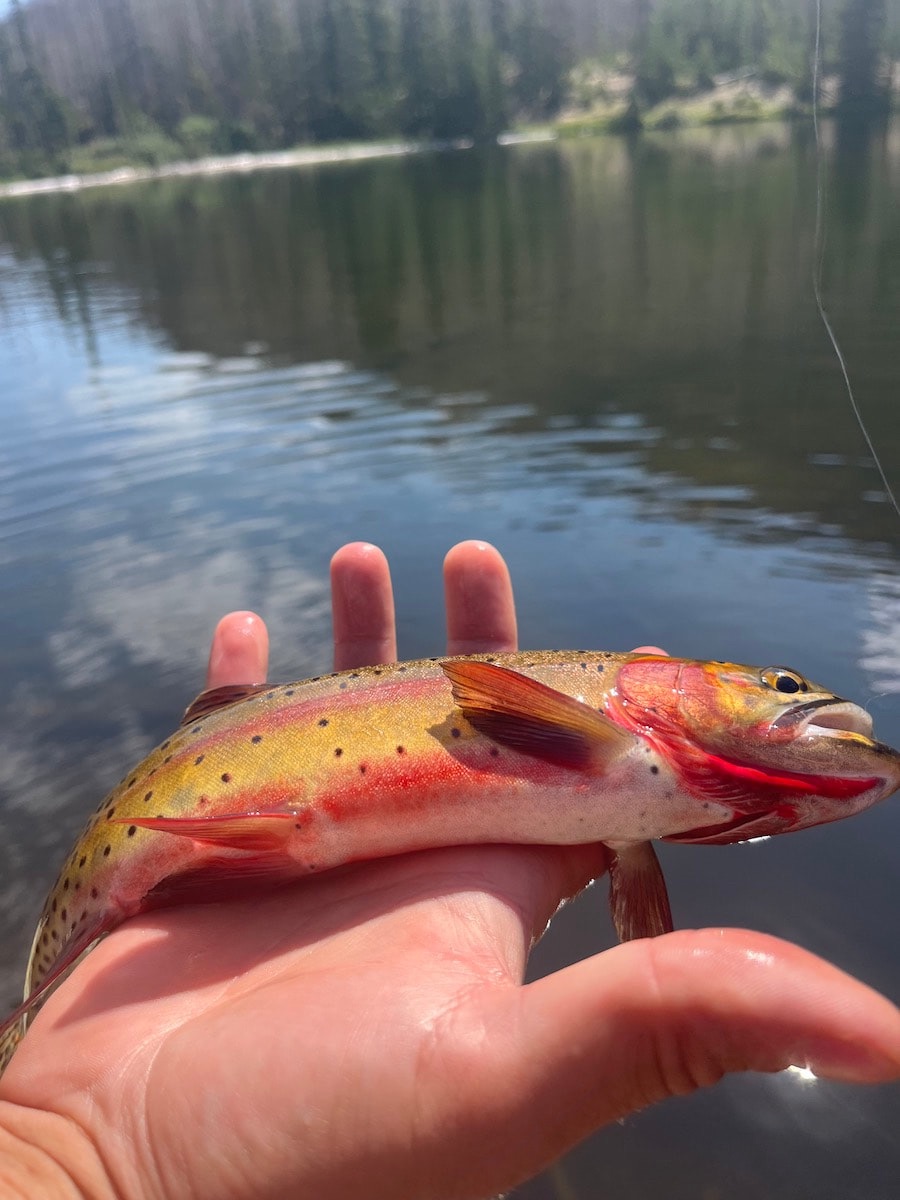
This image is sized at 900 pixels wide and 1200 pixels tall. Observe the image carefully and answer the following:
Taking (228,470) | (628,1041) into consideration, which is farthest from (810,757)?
(228,470)

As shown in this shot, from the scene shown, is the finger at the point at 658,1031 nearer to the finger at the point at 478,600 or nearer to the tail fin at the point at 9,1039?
the tail fin at the point at 9,1039

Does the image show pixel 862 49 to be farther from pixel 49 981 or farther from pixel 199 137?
pixel 199 137

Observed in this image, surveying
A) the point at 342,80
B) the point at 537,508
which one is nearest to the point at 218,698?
the point at 537,508

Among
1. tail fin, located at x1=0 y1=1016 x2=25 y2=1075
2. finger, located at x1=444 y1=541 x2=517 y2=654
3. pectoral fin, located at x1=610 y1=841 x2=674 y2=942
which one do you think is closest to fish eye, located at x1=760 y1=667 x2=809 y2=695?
pectoral fin, located at x1=610 y1=841 x2=674 y2=942

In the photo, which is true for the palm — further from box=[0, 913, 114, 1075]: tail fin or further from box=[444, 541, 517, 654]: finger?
box=[444, 541, 517, 654]: finger

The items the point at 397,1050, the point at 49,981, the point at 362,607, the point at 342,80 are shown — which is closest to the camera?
the point at 397,1050

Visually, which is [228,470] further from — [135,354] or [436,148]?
[436,148]
